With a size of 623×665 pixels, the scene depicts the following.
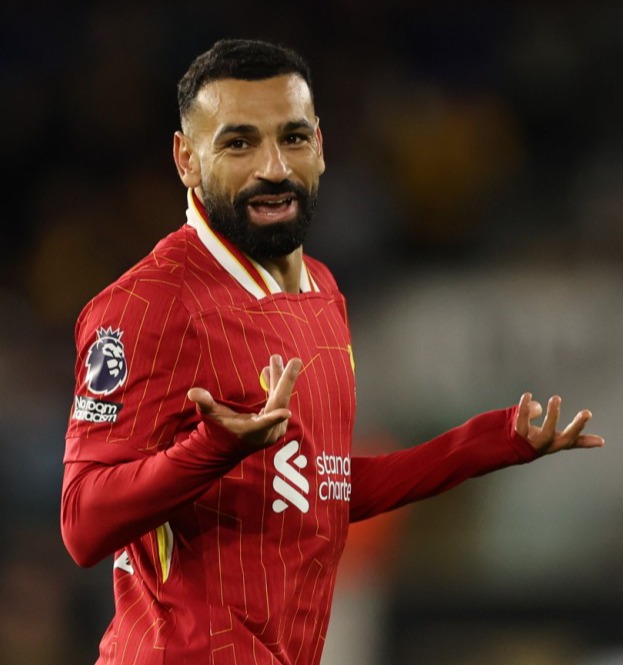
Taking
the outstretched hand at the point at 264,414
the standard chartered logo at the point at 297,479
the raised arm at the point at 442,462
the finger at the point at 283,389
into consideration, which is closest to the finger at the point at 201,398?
the outstretched hand at the point at 264,414

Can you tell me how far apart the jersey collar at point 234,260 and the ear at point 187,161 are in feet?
0.16

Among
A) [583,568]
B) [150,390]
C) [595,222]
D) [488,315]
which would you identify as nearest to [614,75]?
A: [595,222]

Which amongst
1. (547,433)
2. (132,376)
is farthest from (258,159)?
(547,433)

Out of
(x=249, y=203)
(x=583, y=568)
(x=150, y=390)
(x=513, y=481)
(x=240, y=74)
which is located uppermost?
(x=240, y=74)

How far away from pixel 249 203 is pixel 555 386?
129 inches

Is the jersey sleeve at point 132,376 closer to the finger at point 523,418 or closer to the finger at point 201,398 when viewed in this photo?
the finger at point 201,398

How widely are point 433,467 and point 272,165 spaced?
2.91 feet

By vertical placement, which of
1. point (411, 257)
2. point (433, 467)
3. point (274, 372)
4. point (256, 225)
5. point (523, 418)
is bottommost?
point (433, 467)

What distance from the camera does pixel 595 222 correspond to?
6.16 meters

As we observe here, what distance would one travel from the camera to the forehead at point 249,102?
2645mm

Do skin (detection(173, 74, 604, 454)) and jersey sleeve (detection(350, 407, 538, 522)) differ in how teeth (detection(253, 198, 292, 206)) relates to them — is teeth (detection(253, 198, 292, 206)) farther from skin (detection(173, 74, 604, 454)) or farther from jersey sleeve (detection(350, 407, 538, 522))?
jersey sleeve (detection(350, 407, 538, 522))

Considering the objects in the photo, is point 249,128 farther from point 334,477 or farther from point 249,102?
point 334,477

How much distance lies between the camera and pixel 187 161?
9.20 ft

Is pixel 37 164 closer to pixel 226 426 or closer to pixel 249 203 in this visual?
pixel 249 203
